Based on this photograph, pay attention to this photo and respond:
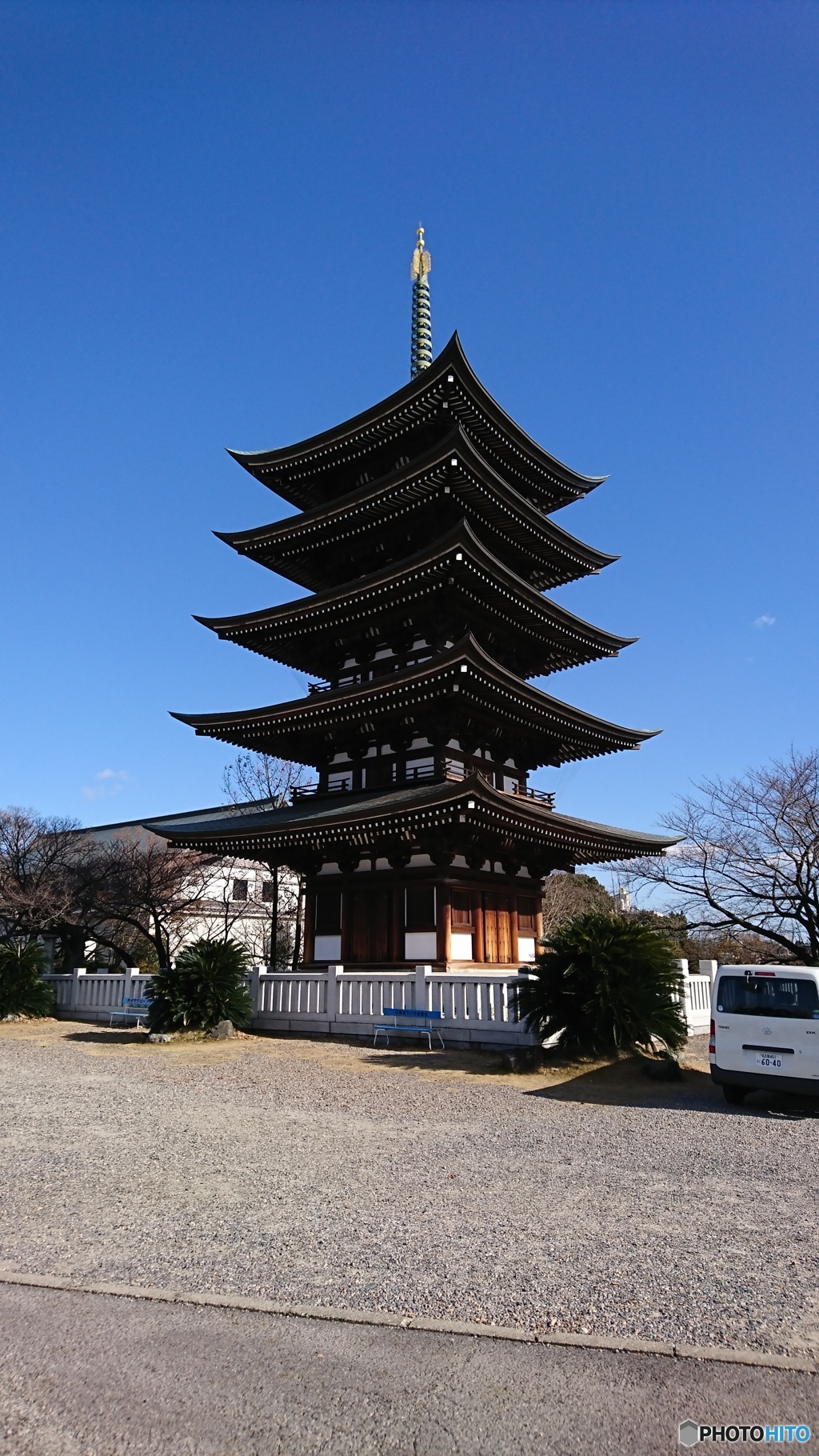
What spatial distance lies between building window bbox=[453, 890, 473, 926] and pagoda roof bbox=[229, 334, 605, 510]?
13567mm

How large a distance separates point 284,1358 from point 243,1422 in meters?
0.53

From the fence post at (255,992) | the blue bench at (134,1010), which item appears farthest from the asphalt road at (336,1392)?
the blue bench at (134,1010)

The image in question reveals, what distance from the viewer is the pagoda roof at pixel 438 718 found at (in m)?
20.3

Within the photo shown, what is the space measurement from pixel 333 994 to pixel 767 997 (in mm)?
10194

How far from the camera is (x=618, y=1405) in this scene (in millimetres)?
3578

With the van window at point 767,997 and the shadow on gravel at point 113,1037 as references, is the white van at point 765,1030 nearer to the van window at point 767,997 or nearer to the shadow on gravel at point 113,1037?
the van window at point 767,997

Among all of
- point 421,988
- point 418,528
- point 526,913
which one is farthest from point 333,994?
point 418,528

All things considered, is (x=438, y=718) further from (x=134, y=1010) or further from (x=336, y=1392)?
(x=336, y=1392)

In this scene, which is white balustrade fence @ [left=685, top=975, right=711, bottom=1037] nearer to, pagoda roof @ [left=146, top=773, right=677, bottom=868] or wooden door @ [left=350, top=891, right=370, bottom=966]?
pagoda roof @ [left=146, top=773, right=677, bottom=868]

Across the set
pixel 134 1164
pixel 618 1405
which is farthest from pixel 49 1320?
pixel 134 1164

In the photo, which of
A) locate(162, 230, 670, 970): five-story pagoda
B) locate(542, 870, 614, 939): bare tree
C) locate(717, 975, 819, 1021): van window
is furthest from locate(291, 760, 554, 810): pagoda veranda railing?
locate(542, 870, 614, 939): bare tree

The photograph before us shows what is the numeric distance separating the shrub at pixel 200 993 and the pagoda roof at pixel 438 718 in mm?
7220

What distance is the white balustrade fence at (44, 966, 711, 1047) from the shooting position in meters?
15.5

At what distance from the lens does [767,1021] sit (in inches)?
411
